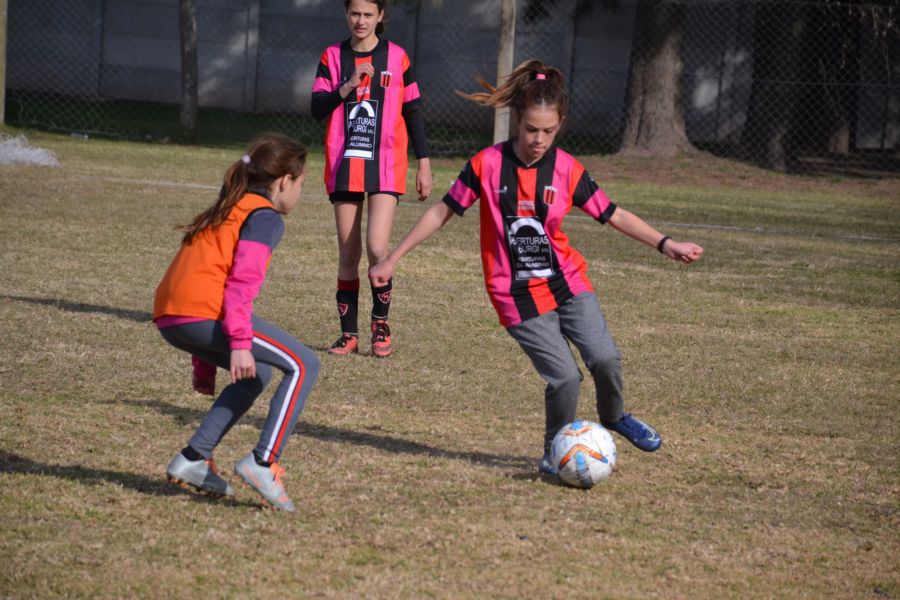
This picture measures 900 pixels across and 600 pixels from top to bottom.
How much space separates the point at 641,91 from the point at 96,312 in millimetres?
15383

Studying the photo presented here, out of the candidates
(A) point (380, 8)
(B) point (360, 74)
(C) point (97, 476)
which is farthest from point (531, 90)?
(A) point (380, 8)

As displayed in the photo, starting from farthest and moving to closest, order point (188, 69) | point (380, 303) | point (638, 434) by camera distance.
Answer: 1. point (188, 69)
2. point (380, 303)
3. point (638, 434)

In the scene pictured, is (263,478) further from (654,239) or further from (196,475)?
(654,239)

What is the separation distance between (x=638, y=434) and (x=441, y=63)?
23674 millimetres

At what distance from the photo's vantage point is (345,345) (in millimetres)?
6680

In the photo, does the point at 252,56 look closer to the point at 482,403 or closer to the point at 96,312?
the point at 96,312

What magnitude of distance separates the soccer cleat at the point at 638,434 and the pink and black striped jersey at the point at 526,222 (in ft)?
1.90

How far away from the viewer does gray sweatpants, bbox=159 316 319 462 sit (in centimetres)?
386

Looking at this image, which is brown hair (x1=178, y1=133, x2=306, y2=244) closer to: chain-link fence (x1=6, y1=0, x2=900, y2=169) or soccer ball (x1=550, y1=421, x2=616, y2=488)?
soccer ball (x1=550, y1=421, x2=616, y2=488)

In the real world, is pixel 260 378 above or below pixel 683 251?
below

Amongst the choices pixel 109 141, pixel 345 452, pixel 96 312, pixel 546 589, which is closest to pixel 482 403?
pixel 345 452

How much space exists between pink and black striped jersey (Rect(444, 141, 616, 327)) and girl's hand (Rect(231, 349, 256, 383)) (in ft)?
3.66

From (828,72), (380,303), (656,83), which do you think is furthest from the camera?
(828,72)

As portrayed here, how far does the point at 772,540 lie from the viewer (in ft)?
13.1
